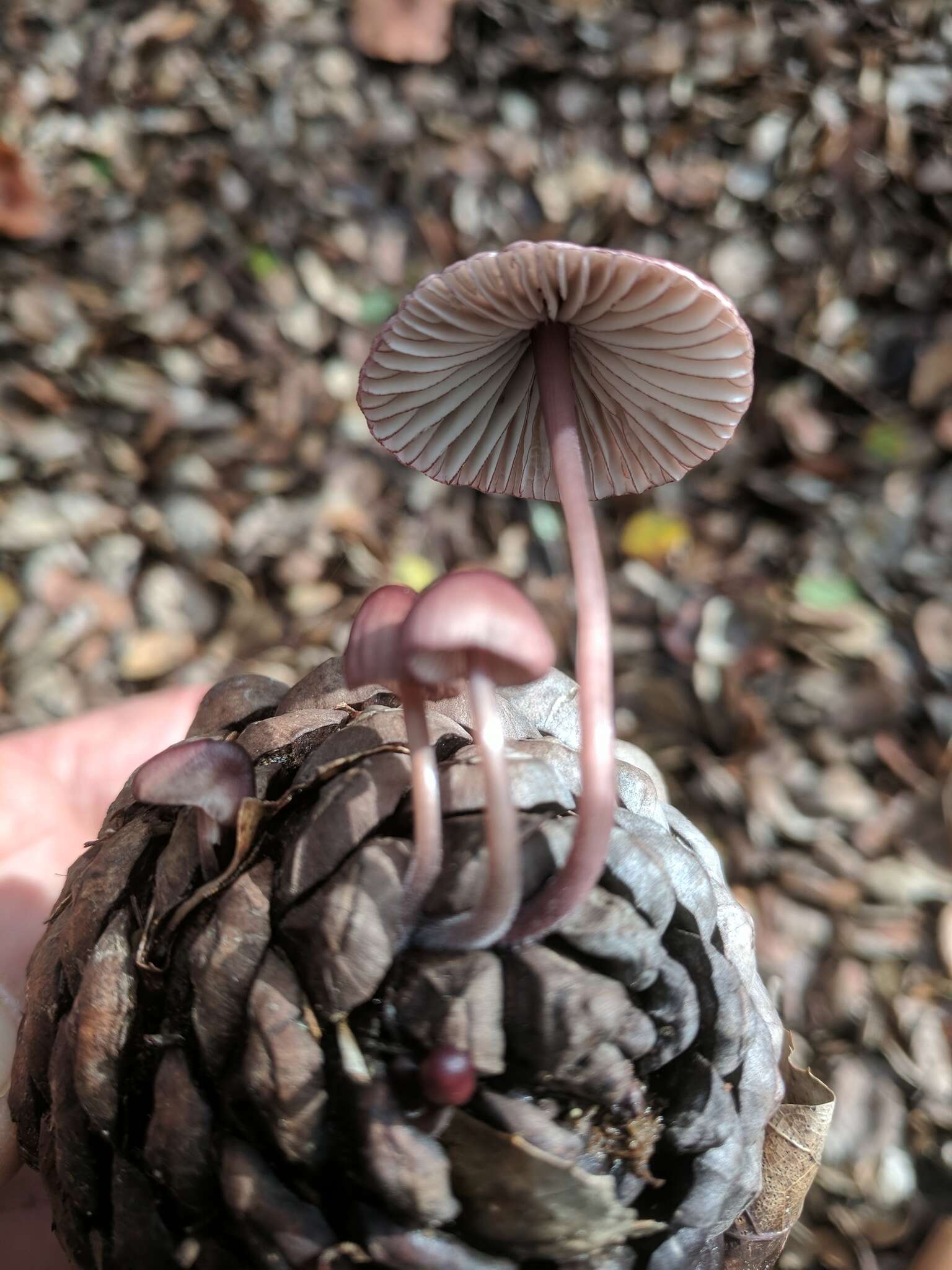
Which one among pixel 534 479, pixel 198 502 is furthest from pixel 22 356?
pixel 534 479

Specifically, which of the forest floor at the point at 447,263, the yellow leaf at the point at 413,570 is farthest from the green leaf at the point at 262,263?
→ the yellow leaf at the point at 413,570

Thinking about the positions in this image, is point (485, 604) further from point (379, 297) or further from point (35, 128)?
point (35, 128)

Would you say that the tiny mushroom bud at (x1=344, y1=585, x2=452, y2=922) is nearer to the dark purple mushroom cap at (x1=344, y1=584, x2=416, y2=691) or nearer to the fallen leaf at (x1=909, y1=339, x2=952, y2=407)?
the dark purple mushroom cap at (x1=344, y1=584, x2=416, y2=691)

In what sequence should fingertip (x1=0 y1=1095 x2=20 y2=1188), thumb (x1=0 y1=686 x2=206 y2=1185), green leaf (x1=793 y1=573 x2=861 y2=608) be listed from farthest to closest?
green leaf (x1=793 y1=573 x2=861 y2=608) < thumb (x1=0 y1=686 x2=206 y2=1185) < fingertip (x1=0 y1=1095 x2=20 y2=1188)

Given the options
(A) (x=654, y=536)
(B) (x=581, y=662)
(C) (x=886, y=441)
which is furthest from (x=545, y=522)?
(B) (x=581, y=662)

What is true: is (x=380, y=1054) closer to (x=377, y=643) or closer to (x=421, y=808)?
(x=421, y=808)

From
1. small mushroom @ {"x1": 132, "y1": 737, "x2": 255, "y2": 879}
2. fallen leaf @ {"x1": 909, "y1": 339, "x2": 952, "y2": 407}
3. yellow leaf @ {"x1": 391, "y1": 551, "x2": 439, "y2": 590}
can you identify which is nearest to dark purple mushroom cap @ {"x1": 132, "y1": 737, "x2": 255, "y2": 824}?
small mushroom @ {"x1": 132, "y1": 737, "x2": 255, "y2": 879}

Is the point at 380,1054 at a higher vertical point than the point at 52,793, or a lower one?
higher
